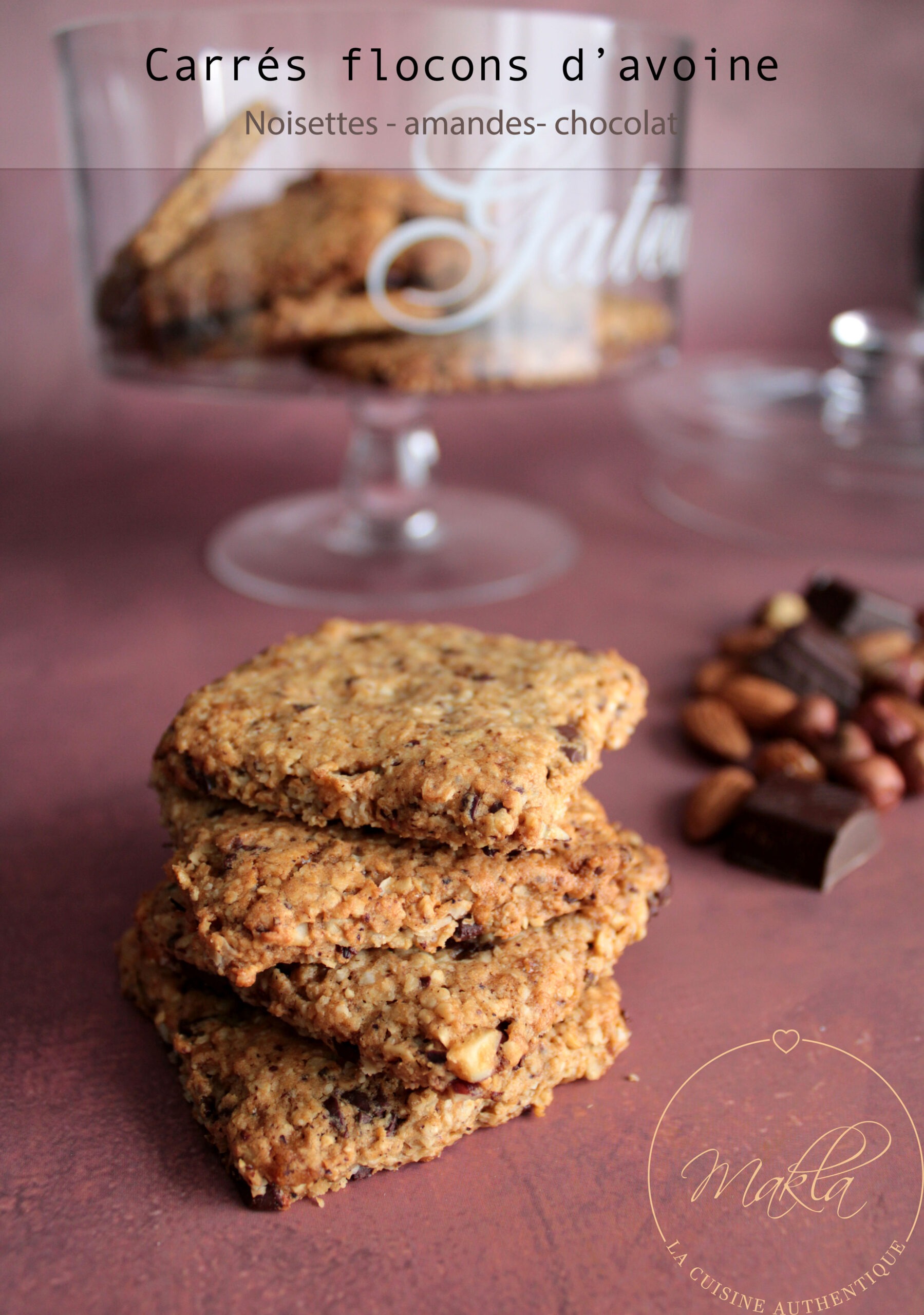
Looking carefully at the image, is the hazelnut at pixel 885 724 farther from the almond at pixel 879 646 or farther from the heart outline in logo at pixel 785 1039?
the heart outline in logo at pixel 785 1039

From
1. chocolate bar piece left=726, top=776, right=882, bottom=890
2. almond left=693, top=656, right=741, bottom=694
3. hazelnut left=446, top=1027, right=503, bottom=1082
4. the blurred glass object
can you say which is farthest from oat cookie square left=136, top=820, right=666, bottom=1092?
the blurred glass object

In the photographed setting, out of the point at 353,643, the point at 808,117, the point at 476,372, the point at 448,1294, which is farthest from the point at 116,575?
the point at 808,117

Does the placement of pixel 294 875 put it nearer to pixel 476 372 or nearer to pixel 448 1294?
pixel 448 1294

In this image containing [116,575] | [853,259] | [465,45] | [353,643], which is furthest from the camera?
[853,259]

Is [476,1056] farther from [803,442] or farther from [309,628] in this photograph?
[803,442]

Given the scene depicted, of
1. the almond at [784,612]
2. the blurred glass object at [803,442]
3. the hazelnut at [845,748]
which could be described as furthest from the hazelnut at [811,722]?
the blurred glass object at [803,442]

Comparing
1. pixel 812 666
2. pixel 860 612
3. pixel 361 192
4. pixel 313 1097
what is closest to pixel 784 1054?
pixel 313 1097
